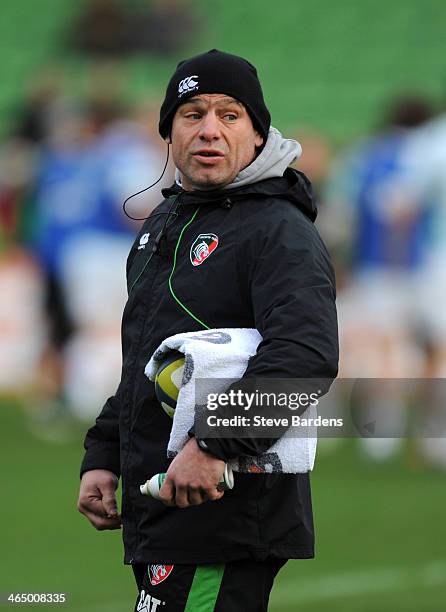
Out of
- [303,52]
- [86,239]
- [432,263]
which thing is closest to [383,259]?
[432,263]

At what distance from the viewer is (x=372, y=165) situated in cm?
1151

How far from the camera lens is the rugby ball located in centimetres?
326

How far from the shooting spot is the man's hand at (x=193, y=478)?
10.1 ft

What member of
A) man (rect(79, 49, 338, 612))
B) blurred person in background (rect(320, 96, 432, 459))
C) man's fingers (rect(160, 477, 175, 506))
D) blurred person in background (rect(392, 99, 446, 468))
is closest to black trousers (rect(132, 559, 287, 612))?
man (rect(79, 49, 338, 612))

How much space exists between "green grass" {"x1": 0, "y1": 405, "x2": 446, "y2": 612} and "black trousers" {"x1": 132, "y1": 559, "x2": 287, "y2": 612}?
8.90ft

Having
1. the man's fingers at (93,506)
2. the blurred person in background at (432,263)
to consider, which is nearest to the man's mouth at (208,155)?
the man's fingers at (93,506)

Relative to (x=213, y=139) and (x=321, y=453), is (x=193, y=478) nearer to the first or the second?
(x=213, y=139)

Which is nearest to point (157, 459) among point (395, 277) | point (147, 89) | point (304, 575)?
point (304, 575)

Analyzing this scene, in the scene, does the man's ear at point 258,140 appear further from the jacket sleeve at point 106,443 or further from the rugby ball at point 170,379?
the jacket sleeve at point 106,443

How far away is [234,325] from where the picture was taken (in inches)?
131

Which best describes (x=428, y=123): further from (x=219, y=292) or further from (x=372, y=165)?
(x=219, y=292)

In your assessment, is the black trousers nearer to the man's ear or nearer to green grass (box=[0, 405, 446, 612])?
the man's ear

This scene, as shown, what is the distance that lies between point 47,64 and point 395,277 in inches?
401

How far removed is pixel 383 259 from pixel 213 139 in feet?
28.9
